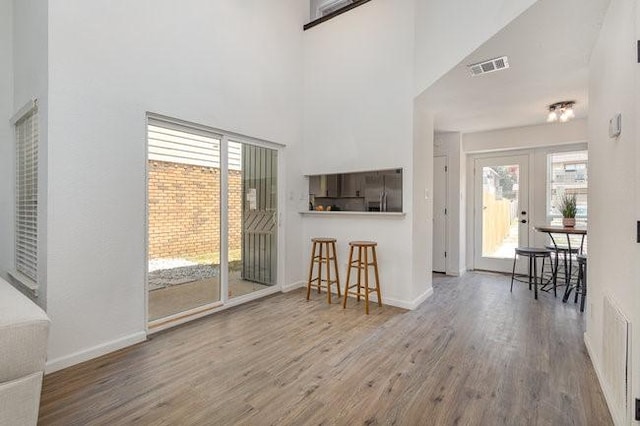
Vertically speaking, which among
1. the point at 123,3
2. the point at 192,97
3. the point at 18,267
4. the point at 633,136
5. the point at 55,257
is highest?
the point at 123,3

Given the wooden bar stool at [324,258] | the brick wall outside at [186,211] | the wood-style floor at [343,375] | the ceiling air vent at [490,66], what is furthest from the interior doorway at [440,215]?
the brick wall outside at [186,211]

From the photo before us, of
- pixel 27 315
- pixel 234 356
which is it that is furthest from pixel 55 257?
pixel 234 356

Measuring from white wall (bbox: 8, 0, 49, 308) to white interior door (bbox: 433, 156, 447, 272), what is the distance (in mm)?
5321

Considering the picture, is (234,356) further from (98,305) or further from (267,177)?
(267,177)

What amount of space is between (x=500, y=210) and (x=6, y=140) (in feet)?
22.5

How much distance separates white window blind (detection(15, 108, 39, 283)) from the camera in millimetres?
2605

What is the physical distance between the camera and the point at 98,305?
253cm

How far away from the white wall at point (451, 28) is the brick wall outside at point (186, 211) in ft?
8.22

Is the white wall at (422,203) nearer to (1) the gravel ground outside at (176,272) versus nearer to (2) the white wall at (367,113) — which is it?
(2) the white wall at (367,113)

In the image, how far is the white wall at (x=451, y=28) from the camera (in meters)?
2.38

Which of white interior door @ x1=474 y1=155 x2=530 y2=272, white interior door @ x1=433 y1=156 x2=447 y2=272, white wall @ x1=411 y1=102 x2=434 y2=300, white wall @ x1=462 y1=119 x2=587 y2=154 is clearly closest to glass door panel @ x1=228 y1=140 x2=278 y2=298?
white wall @ x1=411 y1=102 x2=434 y2=300

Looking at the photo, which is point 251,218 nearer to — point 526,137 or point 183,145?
point 183,145

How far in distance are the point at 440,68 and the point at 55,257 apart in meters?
3.73

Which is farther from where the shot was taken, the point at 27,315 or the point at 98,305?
the point at 98,305
